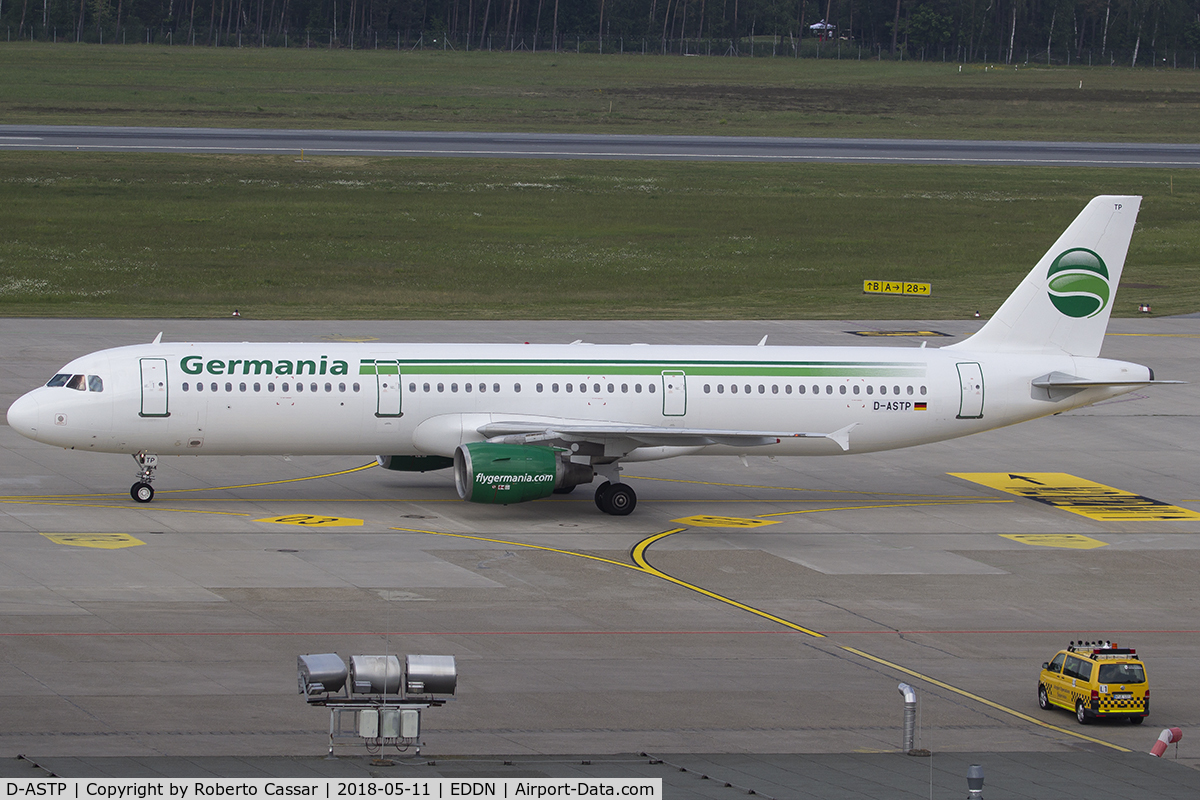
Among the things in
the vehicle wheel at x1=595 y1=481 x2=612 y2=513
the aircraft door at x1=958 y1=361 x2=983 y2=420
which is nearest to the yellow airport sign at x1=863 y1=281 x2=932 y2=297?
the aircraft door at x1=958 y1=361 x2=983 y2=420

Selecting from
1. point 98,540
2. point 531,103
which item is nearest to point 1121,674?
point 98,540

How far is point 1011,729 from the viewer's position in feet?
91.0

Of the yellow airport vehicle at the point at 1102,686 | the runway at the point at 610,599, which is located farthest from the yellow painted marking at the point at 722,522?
the yellow airport vehicle at the point at 1102,686

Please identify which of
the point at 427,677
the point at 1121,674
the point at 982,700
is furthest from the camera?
the point at 982,700

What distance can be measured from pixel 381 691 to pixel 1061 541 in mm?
27658

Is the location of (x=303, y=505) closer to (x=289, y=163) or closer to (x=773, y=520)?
(x=773, y=520)

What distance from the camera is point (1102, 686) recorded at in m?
28.1

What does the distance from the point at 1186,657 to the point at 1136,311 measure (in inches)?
2117

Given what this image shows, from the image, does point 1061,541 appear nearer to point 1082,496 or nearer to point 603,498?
point 1082,496

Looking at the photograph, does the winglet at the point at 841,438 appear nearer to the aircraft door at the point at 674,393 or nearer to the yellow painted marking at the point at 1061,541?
the aircraft door at the point at 674,393

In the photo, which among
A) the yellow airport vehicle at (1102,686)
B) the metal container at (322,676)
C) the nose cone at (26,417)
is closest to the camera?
the metal container at (322,676)

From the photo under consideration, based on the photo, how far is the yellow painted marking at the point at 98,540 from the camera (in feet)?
128

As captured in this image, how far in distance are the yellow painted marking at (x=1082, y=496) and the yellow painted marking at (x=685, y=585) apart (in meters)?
12.4

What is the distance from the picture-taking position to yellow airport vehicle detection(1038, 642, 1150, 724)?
28.1 m
